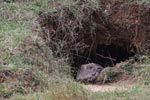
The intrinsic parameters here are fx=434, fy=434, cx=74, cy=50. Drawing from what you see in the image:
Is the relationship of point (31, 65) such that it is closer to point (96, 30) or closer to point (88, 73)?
point (88, 73)

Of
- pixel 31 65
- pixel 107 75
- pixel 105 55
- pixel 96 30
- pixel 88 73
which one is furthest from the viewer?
pixel 105 55

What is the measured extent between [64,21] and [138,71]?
62.7 inches

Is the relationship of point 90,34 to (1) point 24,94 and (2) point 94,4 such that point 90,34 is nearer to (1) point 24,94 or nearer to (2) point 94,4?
(2) point 94,4

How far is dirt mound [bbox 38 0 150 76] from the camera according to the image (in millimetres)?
7605

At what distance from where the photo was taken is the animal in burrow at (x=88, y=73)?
7449 mm

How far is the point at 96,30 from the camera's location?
8.29 m

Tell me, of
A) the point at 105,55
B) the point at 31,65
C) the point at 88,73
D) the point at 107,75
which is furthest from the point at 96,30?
the point at 31,65

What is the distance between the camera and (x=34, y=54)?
6461mm

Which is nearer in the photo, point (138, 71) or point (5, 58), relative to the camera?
point (5, 58)

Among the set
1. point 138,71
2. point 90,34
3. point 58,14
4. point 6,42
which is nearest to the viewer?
point 6,42

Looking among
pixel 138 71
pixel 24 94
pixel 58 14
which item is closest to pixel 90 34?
pixel 58 14

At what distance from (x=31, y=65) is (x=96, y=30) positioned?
2.43 m

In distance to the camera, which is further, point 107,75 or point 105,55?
point 105,55

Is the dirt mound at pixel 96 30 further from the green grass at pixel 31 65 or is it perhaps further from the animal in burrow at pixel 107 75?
the animal in burrow at pixel 107 75
